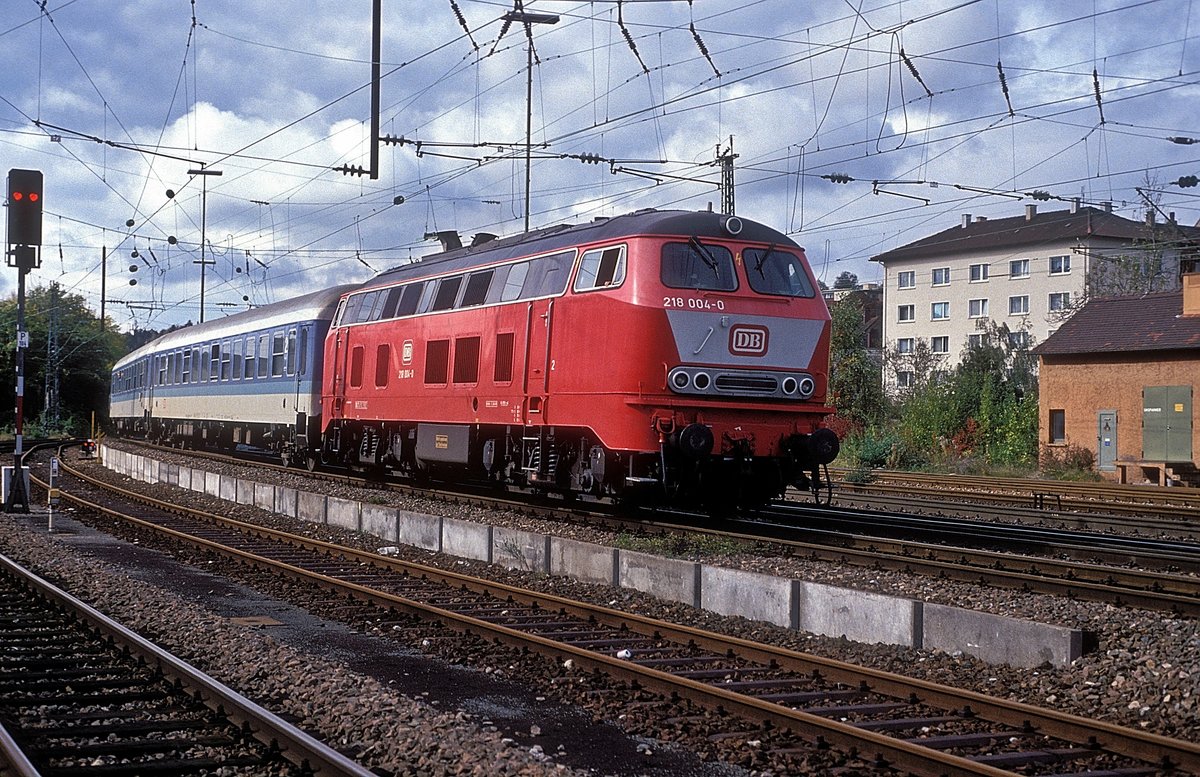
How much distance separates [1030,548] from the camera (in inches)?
570

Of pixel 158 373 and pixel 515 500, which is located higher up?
pixel 158 373

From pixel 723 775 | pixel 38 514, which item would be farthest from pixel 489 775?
pixel 38 514

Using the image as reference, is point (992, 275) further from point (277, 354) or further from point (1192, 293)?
point (277, 354)

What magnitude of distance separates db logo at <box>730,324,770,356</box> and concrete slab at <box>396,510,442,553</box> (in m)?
4.43

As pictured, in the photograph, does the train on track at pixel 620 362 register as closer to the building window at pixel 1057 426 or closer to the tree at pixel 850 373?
the building window at pixel 1057 426

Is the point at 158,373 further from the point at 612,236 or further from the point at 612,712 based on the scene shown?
the point at 612,712

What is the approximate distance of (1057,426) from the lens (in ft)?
116

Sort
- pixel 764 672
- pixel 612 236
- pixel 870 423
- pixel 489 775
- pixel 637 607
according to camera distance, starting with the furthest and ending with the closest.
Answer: pixel 870 423
pixel 612 236
pixel 637 607
pixel 764 672
pixel 489 775

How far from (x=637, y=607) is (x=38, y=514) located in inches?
557

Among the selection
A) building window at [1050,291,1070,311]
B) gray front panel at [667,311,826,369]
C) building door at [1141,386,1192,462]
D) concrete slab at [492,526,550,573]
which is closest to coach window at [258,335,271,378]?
concrete slab at [492,526,550,573]

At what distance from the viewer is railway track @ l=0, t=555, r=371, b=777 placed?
6215mm

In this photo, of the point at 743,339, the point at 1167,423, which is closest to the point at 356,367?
the point at 743,339

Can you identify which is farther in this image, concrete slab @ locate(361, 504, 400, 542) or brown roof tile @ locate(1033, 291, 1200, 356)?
brown roof tile @ locate(1033, 291, 1200, 356)

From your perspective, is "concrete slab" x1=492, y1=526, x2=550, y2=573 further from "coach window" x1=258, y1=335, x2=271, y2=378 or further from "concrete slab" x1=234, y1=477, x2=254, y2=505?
"coach window" x1=258, y1=335, x2=271, y2=378
